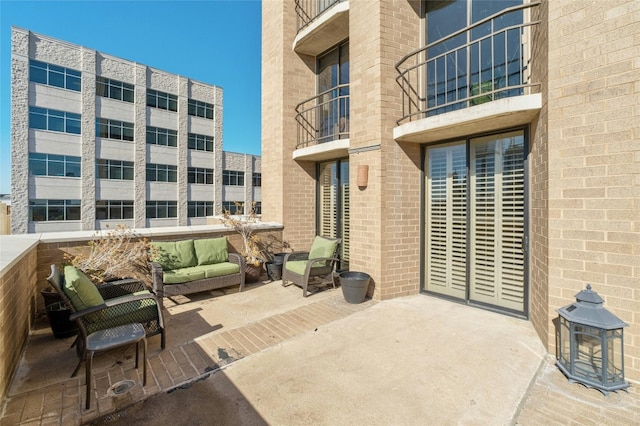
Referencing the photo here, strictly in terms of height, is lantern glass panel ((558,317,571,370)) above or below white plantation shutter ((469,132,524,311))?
below

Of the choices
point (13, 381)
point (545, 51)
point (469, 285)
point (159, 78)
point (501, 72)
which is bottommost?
point (13, 381)

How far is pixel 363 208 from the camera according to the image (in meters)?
5.92

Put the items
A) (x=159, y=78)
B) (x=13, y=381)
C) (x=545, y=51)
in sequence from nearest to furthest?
(x=13, y=381) < (x=545, y=51) < (x=159, y=78)

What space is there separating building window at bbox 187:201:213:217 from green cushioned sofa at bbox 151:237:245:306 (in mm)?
24205

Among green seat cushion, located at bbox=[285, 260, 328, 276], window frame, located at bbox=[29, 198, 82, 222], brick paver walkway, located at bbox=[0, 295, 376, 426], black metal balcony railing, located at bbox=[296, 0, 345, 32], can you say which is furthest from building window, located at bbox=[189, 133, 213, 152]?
brick paver walkway, located at bbox=[0, 295, 376, 426]

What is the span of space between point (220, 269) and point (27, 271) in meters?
2.85

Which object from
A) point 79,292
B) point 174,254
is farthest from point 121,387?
point 174,254

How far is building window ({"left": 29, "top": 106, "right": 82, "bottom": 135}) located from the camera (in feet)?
69.2

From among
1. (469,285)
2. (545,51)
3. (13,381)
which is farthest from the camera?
(469,285)

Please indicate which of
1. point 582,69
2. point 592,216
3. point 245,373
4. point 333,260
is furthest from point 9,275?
point 582,69

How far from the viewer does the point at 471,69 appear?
5.25 meters

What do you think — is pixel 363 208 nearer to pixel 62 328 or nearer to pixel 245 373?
pixel 245 373

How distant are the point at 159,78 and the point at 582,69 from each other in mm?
31130

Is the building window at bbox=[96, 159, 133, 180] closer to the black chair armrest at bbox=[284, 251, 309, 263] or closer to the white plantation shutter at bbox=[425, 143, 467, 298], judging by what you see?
the black chair armrest at bbox=[284, 251, 309, 263]
